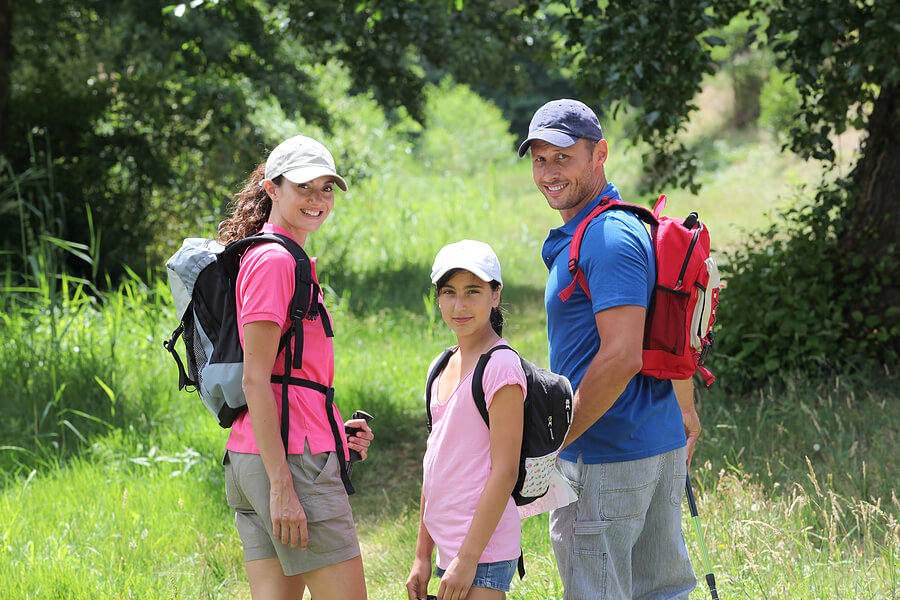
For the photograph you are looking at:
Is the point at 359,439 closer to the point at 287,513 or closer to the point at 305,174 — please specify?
the point at 287,513

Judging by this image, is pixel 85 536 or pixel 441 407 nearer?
pixel 441 407

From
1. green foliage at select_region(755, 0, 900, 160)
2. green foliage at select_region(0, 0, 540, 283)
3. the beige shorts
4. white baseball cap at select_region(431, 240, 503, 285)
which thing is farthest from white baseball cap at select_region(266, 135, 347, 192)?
green foliage at select_region(0, 0, 540, 283)

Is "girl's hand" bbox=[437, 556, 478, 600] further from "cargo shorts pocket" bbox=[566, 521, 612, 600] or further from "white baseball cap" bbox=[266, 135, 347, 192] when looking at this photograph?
"white baseball cap" bbox=[266, 135, 347, 192]

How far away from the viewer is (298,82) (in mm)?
10320

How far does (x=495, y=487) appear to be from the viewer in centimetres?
222

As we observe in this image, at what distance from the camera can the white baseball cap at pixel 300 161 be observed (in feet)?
8.45

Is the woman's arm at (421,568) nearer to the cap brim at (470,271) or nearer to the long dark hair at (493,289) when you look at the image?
the long dark hair at (493,289)

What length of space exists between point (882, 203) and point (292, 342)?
5272mm

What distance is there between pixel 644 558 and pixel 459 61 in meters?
7.98

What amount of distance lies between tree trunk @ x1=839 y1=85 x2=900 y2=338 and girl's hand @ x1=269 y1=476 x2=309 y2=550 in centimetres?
503

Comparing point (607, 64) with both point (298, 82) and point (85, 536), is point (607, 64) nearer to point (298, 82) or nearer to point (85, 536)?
point (85, 536)

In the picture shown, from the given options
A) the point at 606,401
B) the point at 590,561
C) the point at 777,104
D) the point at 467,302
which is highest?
the point at 777,104

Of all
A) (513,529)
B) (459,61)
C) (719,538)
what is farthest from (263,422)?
(459,61)

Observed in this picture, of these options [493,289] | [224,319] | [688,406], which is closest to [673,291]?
A: [493,289]
